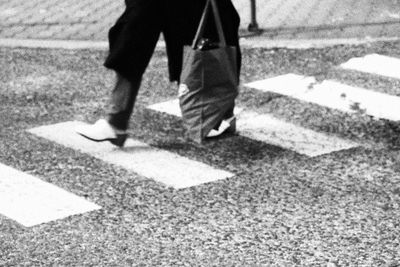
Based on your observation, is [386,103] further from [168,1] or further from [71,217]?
[71,217]

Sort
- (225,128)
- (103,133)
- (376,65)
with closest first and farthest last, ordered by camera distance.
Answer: (103,133)
(225,128)
(376,65)

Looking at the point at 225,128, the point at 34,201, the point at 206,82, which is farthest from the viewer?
the point at 225,128

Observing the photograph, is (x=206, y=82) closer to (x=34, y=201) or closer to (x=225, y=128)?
(x=225, y=128)

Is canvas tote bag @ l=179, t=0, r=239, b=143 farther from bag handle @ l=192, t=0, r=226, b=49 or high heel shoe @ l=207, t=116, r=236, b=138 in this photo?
high heel shoe @ l=207, t=116, r=236, b=138

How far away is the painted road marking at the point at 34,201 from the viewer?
16.9 feet

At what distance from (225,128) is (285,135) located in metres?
0.35

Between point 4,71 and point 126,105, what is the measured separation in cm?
252

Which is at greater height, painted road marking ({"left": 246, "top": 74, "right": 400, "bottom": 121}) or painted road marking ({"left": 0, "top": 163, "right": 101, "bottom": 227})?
painted road marking ({"left": 0, "top": 163, "right": 101, "bottom": 227})

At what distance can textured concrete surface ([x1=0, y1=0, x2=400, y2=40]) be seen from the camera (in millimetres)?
9594

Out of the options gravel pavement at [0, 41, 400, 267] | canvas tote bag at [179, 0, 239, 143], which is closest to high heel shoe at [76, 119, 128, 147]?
gravel pavement at [0, 41, 400, 267]

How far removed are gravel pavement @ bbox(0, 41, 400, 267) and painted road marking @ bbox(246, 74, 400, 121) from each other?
11 cm

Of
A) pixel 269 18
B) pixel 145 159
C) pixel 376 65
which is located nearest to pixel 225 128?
pixel 145 159

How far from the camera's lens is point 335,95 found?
7.40 metres

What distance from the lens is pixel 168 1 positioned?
607 centimetres
